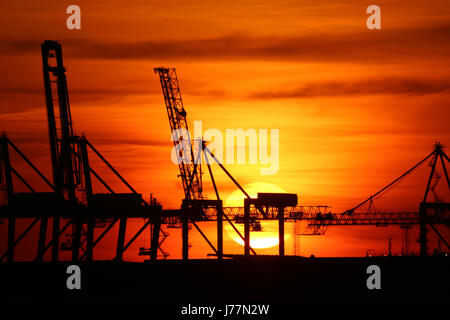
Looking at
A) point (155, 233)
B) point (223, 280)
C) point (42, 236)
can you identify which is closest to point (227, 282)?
point (223, 280)

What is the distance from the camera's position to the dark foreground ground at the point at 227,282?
80312mm

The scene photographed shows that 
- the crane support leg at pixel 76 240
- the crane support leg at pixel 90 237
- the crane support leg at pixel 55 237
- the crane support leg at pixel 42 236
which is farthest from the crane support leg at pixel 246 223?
the crane support leg at pixel 42 236

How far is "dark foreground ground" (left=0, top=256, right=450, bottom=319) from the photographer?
8031 centimetres

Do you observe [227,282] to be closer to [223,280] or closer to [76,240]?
[223,280]

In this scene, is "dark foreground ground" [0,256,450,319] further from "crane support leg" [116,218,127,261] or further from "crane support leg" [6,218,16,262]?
"crane support leg" [6,218,16,262]

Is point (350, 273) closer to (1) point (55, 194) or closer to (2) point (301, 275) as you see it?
(2) point (301, 275)

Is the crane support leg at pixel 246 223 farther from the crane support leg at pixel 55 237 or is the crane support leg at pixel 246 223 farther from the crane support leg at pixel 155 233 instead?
the crane support leg at pixel 55 237

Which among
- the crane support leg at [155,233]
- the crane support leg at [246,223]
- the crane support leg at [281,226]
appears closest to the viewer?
the crane support leg at [155,233]

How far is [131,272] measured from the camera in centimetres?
8531

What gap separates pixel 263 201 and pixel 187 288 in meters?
40.1

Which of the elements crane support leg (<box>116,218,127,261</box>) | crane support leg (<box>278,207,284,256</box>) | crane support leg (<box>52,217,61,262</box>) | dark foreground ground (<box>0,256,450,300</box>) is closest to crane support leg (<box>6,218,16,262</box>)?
crane support leg (<box>52,217,61,262</box>)

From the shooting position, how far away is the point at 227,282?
277 feet

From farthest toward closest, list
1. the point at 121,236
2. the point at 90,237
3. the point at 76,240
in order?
the point at 76,240, the point at 90,237, the point at 121,236
